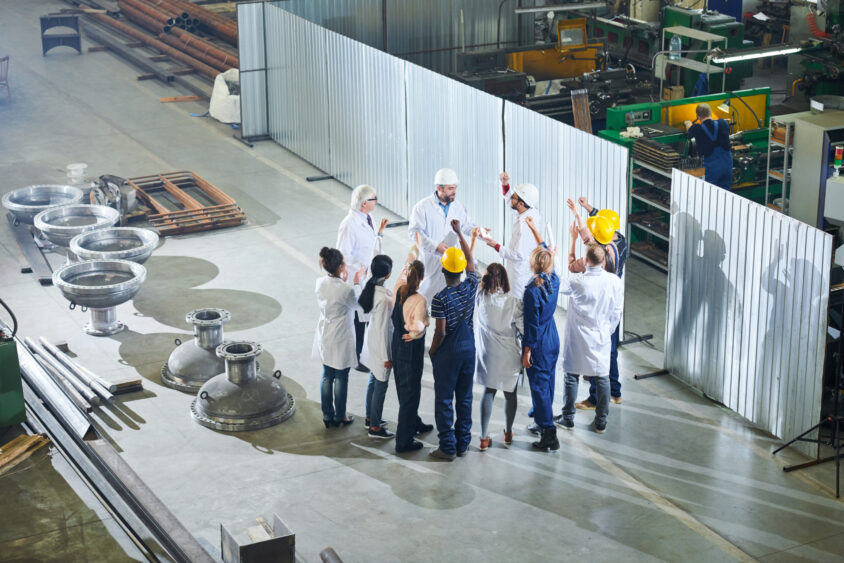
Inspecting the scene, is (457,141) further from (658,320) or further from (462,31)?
(462,31)

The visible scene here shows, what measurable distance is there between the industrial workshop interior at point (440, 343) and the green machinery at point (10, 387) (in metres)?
0.03

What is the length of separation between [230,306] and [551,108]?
6.73 meters

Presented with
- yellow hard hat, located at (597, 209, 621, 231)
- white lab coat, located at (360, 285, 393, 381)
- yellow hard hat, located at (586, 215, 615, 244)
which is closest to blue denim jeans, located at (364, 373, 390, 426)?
white lab coat, located at (360, 285, 393, 381)

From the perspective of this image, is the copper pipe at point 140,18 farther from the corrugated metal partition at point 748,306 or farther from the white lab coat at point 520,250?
the corrugated metal partition at point 748,306

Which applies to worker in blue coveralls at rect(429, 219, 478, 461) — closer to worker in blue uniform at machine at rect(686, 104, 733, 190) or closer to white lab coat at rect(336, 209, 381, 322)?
white lab coat at rect(336, 209, 381, 322)

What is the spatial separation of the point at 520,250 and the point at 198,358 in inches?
122

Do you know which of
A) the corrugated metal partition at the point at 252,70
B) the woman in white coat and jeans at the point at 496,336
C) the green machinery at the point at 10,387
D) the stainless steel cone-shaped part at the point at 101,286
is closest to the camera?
the woman in white coat and jeans at the point at 496,336

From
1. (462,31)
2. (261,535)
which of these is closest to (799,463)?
(261,535)

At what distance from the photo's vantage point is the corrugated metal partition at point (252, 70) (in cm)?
1705

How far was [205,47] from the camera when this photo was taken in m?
22.4

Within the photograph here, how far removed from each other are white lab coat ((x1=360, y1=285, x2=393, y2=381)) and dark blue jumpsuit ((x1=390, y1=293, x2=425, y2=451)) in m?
0.09

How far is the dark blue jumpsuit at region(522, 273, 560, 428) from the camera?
853 centimetres

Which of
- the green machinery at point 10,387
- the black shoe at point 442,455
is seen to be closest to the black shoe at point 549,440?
the black shoe at point 442,455

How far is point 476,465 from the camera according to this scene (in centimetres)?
888
